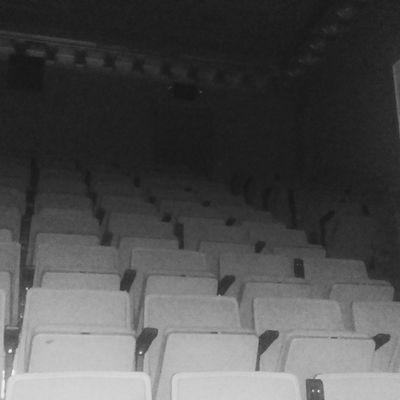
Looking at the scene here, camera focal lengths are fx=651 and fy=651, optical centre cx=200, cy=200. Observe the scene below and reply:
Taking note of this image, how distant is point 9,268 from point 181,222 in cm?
96

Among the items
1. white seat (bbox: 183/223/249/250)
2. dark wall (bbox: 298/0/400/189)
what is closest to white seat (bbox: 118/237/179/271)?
white seat (bbox: 183/223/249/250)

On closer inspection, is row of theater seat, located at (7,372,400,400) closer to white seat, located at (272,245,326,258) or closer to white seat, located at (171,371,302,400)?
white seat, located at (171,371,302,400)

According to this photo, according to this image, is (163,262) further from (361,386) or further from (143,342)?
(361,386)

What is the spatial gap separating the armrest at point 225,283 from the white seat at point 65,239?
49cm

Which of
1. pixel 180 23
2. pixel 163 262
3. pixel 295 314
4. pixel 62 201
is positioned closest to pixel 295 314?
pixel 295 314

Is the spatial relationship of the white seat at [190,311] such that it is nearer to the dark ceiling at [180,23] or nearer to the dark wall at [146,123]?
the dark ceiling at [180,23]

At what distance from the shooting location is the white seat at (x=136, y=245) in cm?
224

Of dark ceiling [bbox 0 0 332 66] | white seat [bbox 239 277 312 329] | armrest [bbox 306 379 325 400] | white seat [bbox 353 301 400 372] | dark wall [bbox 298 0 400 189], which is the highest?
dark ceiling [bbox 0 0 332 66]

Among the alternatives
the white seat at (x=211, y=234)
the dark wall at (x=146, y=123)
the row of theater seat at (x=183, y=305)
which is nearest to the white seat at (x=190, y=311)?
the row of theater seat at (x=183, y=305)

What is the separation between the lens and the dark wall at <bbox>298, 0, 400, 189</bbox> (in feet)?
10.9

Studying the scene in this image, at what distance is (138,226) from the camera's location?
2.56 meters

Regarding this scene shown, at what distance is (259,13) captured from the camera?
12.6 ft

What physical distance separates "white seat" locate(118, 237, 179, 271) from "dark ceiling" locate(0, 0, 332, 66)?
6.19 ft

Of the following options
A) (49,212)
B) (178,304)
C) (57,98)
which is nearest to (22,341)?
(178,304)
